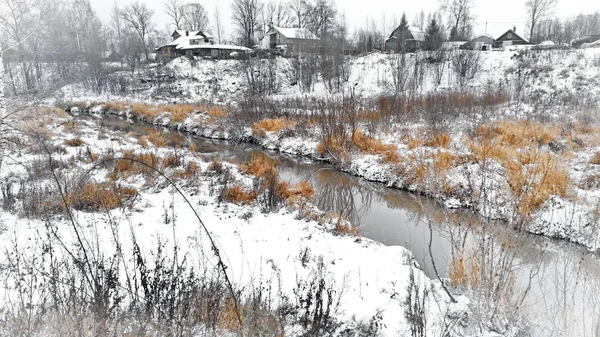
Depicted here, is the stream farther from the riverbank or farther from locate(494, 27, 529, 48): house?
locate(494, 27, 529, 48): house

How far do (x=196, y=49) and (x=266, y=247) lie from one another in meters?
44.2

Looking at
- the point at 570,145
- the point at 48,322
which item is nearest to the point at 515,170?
the point at 570,145

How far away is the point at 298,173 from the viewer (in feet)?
42.2

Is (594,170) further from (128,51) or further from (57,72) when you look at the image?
(128,51)

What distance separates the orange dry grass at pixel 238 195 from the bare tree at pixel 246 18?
156 ft

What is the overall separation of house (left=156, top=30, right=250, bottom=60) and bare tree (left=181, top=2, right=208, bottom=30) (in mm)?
8059

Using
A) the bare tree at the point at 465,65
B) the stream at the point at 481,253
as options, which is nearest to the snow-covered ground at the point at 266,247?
the stream at the point at 481,253

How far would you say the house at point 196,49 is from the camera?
4491 cm

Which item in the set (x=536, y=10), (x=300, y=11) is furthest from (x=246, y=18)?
(x=536, y=10)

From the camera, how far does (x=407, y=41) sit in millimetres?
39188

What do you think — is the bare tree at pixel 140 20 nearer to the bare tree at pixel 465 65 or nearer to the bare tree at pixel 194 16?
the bare tree at pixel 194 16

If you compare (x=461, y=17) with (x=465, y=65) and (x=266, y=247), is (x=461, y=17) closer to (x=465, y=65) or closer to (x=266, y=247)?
(x=465, y=65)

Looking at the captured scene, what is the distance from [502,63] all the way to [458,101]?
17.8 meters

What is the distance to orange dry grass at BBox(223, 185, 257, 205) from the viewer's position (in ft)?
27.0
